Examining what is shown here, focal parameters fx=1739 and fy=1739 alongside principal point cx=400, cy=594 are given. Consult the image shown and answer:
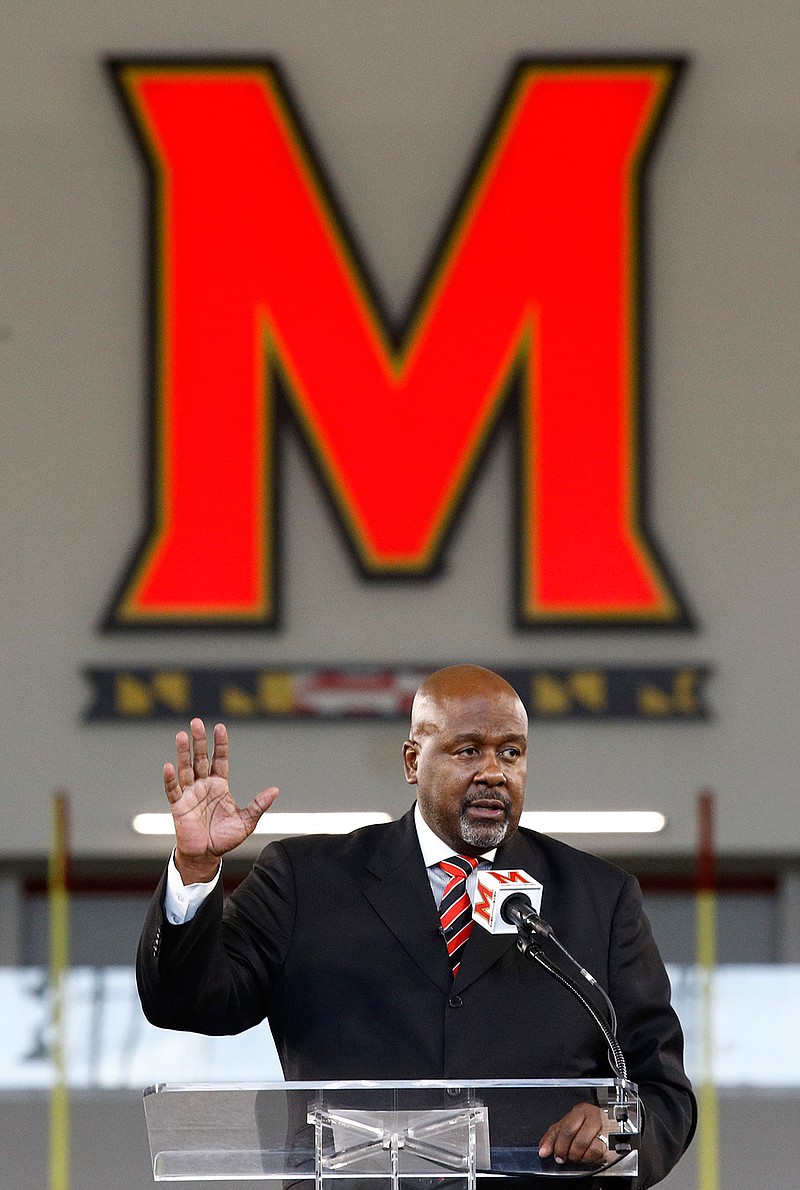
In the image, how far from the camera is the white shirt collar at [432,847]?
8.32 ft

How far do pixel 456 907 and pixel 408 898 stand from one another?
0.07 meters

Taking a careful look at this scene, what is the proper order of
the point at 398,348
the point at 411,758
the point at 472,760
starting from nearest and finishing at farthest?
the point at 472,760 < the point at 411,758 < the point at 398,348

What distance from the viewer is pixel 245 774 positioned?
534 cm

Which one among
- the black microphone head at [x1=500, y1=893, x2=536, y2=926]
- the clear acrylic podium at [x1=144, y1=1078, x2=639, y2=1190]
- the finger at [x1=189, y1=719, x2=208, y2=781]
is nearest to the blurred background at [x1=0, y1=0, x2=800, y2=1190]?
the finger at [x1=189, y1=719, x2=208, y2=781]

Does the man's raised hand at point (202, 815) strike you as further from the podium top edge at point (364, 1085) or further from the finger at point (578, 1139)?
the finger at point (578, 1139)

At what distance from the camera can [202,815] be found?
229 centimetres

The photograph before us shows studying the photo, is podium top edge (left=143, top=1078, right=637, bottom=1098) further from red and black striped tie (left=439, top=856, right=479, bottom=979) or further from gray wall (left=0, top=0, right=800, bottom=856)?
gray wall (left=0, top=0, right=800, bottom=856)

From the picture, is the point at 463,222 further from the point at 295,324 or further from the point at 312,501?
the point at 312,501

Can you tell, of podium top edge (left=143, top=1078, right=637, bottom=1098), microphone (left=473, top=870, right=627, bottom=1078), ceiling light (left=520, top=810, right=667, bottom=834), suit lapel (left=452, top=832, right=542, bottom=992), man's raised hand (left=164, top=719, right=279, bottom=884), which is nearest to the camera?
podium top edge (left=143, top=1078, right=637, bottom=1098)

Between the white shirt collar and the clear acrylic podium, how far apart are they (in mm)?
518

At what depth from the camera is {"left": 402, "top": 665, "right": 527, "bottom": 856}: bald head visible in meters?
2.44

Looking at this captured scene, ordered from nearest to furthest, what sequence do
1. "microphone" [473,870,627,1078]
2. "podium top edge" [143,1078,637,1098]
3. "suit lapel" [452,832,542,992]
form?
1. "podium top edge" [143,1078,637,1098]
2. "microphone" [473,870,627,1078]
3. "suit lapel" [452,832,542,992]

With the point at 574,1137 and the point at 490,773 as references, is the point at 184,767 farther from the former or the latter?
the point at 574,1137

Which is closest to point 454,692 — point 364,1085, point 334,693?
point 364,1085
